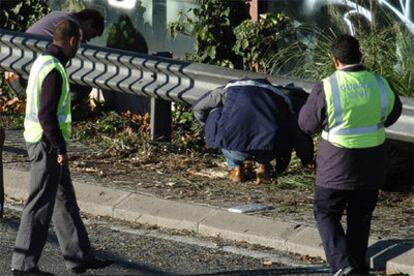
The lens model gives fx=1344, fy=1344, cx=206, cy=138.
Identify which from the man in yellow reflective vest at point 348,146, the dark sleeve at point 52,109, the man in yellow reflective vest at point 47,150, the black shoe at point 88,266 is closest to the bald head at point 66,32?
the man in yellow reflective vest at point 47,150

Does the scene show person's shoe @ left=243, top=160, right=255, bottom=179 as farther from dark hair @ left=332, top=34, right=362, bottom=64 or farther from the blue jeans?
dark hair @ left=332, top=34, right=362, bottom=64

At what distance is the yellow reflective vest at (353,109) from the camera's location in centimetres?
810

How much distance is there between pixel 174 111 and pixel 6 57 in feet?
5.63

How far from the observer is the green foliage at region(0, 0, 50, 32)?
48.1 ft

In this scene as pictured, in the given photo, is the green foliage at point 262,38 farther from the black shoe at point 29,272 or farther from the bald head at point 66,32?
the black shoe at point 29,272

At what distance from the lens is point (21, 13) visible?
1468 cm

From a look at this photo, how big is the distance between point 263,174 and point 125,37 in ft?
11.9

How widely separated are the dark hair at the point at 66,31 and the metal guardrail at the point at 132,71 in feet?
8.37

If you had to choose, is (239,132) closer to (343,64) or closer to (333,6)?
(343,64)

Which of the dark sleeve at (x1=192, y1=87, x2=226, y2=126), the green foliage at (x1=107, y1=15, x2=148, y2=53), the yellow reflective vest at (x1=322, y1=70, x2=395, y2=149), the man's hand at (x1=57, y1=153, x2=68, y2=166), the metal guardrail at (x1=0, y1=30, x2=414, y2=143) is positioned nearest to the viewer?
the yellow reflective vest at (x1=322, y1=70, x2=395, y2=149)

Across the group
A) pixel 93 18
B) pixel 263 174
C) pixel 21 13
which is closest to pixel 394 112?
pixel 263 174

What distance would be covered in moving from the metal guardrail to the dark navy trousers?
87.9 inches

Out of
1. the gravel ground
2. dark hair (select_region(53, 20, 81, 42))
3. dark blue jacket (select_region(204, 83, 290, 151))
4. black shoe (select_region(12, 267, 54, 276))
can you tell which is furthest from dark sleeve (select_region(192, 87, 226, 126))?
black shoe (select_region(12, 267, 54, 276))

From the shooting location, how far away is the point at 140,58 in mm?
11750
